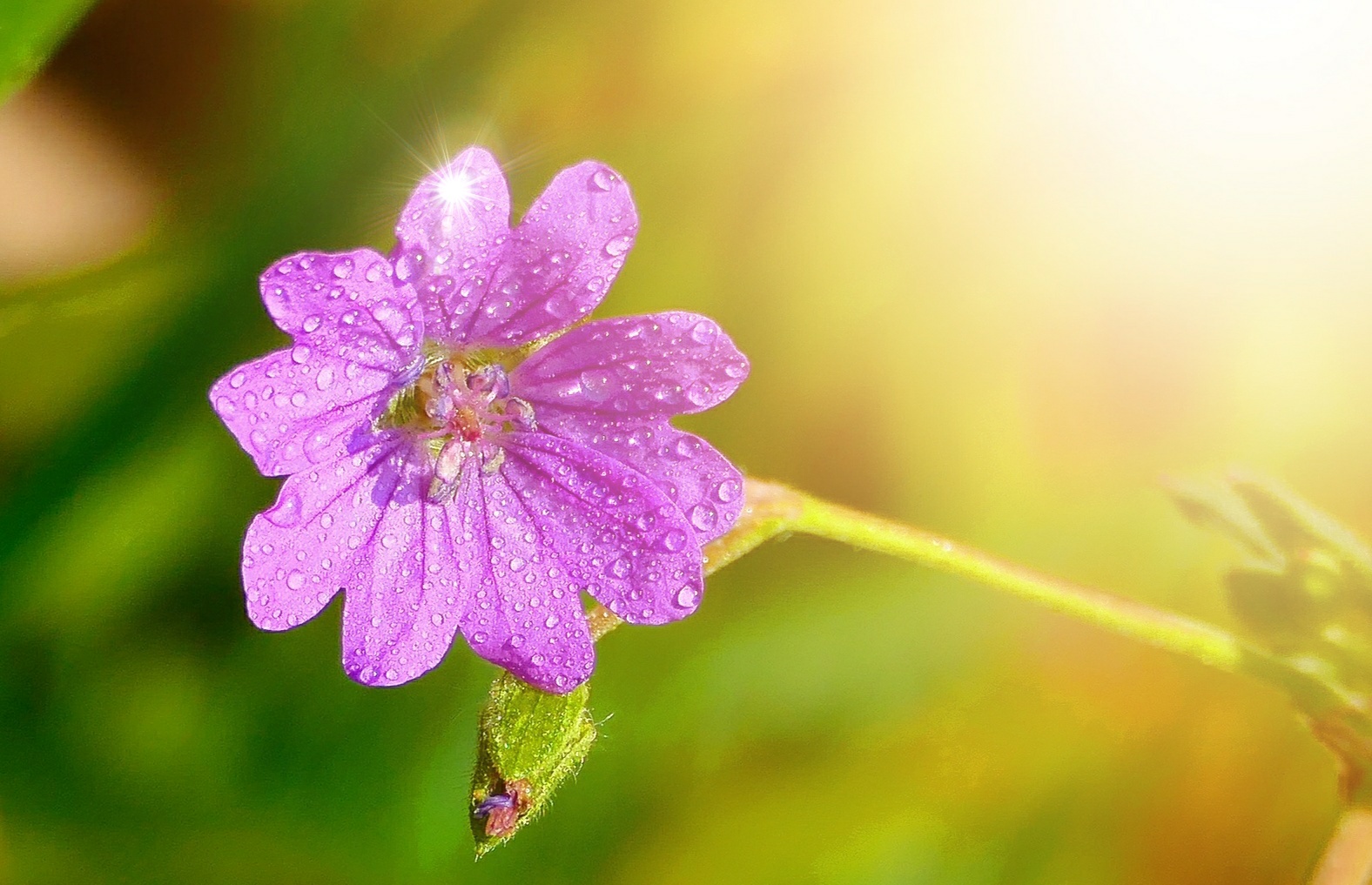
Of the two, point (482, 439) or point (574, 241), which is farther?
point (482, 439)

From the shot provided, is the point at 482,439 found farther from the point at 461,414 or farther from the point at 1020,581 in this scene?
the point at 1020,581

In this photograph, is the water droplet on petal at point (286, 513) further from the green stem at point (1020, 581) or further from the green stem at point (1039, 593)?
the green stem at point (1020, 581)

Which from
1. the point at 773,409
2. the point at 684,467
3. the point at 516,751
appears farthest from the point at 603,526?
the point at 773,409

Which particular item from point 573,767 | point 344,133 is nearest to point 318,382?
point 573,767

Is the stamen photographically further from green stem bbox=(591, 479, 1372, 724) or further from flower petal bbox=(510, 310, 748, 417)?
green stem bbox=(591, 479, 1372, 724)

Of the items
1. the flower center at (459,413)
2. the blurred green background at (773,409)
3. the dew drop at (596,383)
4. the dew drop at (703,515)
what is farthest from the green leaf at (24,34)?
the dew drop at (703,515)

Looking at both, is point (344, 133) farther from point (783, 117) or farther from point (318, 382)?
point (318, 382)

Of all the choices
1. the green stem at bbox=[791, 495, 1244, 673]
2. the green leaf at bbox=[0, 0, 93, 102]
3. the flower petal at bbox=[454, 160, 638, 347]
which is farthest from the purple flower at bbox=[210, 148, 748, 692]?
the green leaf at bbox=[0, 0, 93, 102]
